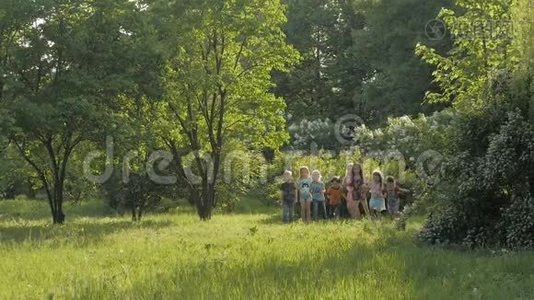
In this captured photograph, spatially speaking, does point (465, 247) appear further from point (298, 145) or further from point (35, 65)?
point (298, 145)

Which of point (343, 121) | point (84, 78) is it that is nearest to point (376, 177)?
point (84, 78)

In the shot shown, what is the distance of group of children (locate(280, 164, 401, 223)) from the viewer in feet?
58.2

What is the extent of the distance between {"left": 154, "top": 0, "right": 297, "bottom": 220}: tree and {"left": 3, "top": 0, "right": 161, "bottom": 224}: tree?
80.2 inches

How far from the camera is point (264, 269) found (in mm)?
8461

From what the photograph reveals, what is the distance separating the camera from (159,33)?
797 inches

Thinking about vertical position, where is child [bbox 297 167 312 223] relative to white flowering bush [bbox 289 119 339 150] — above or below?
below

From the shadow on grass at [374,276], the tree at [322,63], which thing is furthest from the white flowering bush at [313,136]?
the shadow on grass at [374,276]

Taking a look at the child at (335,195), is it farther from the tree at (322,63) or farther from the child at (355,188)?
the tree at (322,63)

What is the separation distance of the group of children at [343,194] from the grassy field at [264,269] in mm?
4826

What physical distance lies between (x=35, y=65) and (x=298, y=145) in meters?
26.2

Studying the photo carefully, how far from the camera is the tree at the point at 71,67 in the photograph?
1717cm

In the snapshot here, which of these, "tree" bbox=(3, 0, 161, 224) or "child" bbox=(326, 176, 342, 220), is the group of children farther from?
"tree" bbox=(3, 0, 161, 224)

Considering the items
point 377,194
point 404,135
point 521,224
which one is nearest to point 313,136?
point 404,135

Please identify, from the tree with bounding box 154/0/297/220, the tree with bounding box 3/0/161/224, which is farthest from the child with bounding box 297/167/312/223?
the tree with bounding box 3/0/161/224
